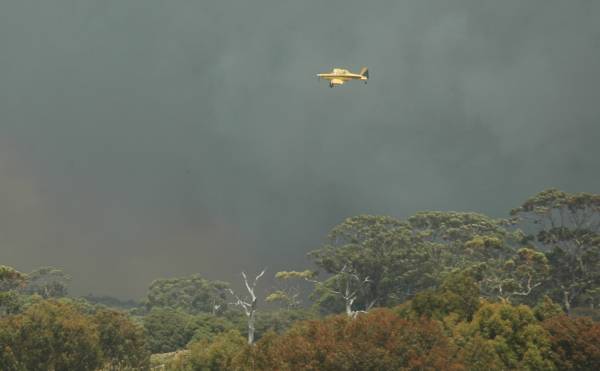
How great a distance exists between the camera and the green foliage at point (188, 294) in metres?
117

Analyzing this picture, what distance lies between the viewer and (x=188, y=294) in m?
119

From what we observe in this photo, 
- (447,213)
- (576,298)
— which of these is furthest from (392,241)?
(576,298)

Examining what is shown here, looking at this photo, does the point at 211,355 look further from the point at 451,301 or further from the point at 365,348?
the point at 451,301

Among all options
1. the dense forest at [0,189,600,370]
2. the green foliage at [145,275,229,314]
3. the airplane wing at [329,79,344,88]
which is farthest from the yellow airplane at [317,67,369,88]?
the green foliage at [145,275,229,314]

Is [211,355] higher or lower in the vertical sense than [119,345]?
lower

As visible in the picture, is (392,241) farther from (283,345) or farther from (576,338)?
(283,345)

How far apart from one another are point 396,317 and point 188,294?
93.1 metres

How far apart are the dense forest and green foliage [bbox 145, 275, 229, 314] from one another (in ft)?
82.6

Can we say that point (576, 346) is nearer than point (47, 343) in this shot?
Yes

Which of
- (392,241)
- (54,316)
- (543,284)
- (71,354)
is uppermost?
(392,241)

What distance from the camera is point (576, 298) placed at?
75562 mm

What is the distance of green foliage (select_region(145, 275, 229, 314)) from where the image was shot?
117 meters

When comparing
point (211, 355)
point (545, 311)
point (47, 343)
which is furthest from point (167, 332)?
point (545, 311)

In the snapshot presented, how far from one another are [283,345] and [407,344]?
650cm
